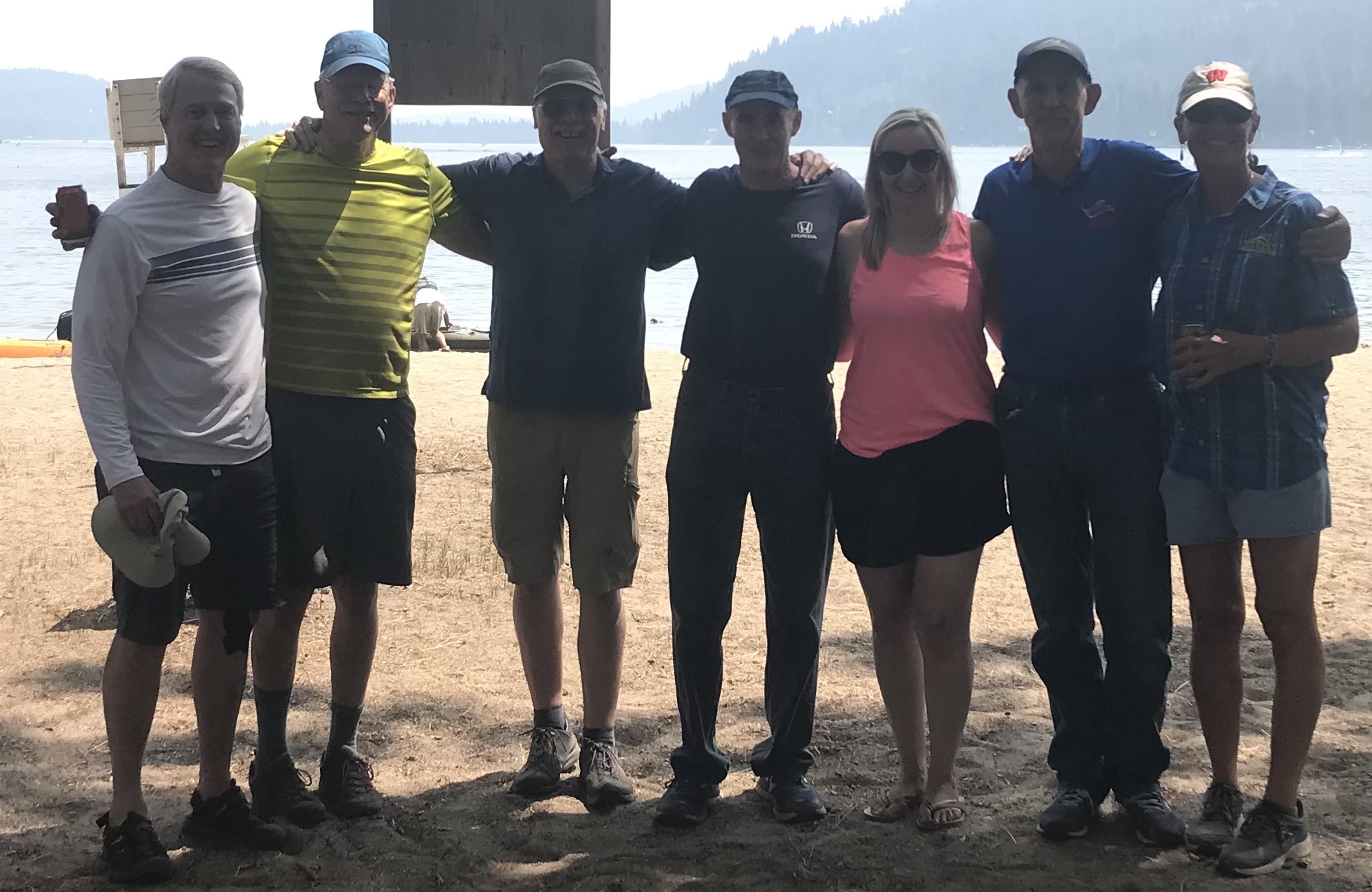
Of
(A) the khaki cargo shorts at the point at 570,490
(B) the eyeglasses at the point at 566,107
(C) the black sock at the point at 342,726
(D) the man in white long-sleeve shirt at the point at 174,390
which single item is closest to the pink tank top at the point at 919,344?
(A) the khaki cargo shorts at the point at 570,490

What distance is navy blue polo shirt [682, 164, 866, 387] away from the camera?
4.15 m

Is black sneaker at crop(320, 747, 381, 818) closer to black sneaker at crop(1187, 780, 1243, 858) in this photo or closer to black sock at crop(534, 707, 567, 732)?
black sock at crop(534, 707, 567, 732)

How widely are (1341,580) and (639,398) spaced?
4.72m

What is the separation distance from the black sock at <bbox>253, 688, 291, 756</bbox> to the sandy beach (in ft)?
1.08

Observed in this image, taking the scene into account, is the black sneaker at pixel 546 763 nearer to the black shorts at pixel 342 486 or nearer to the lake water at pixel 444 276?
the black shorts at pixel 342 486

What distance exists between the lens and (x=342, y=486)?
427 cm

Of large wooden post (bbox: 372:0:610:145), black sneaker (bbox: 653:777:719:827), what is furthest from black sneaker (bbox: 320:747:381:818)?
large wooden post (bbox: 372:0:610:145)

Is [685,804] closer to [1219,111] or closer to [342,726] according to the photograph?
[342,726]

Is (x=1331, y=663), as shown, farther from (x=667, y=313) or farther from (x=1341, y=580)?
(x=667, y=313)

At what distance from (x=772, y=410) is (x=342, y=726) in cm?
174

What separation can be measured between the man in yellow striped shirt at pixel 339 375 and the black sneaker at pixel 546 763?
19.1 inches

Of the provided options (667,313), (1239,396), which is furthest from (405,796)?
(667,313)

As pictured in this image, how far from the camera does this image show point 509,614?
674cm

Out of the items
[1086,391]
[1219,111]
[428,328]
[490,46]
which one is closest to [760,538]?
[1086,391]
